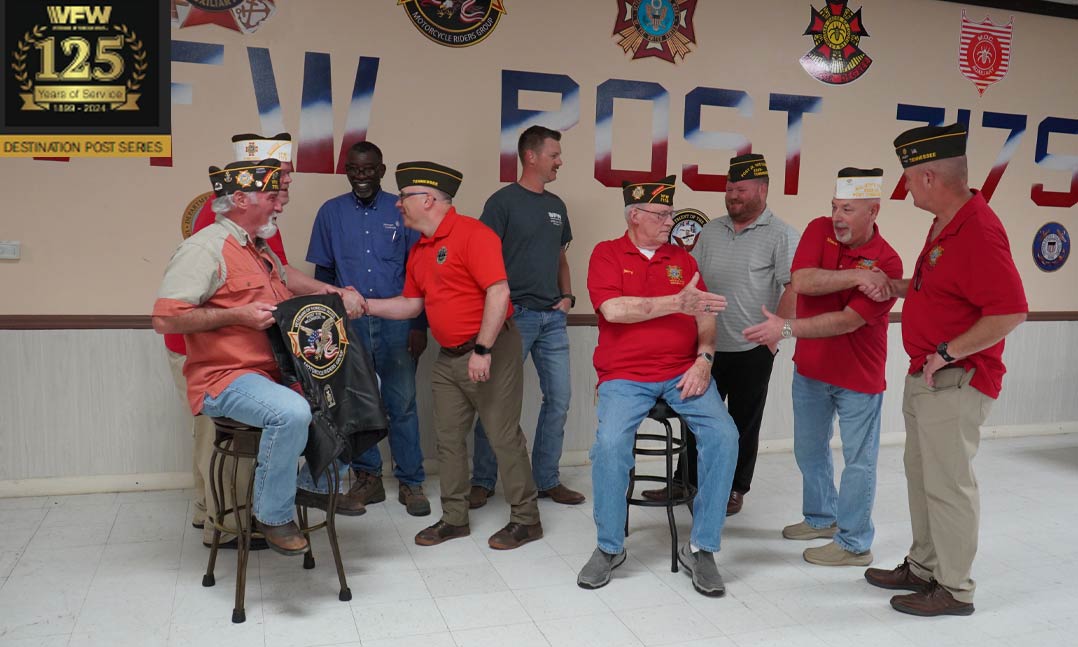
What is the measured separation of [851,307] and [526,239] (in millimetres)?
1584

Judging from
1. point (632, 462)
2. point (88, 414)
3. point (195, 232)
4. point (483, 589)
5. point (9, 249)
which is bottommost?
point (483, 589)

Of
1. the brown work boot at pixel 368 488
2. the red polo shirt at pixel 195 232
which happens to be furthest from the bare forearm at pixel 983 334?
the brown work boot at pixel 368 488

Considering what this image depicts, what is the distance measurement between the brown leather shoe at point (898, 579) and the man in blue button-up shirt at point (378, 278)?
1968mm

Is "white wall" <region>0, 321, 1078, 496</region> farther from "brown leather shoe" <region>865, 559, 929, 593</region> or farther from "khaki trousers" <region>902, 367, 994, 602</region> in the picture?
"khaki trousers" <region>902, 367, 994, 602</region>

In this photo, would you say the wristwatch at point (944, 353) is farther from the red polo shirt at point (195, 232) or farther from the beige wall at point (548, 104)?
the red polo shirt at point (195, 232)

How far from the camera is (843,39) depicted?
5352 mm

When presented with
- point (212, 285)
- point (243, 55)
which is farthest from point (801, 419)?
point (243, 55)

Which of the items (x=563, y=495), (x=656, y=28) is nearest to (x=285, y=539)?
(x=563, y=495)

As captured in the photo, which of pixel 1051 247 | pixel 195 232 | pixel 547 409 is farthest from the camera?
pixel 1051 247

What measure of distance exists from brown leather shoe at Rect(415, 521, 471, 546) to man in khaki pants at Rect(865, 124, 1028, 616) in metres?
1.74

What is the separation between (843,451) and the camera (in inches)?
141

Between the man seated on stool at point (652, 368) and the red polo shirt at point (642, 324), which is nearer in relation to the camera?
the man seated on stool at point (652, 368)

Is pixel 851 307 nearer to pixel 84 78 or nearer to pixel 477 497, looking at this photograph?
pixel 477 497

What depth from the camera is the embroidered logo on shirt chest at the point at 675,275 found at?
11.4 ft
